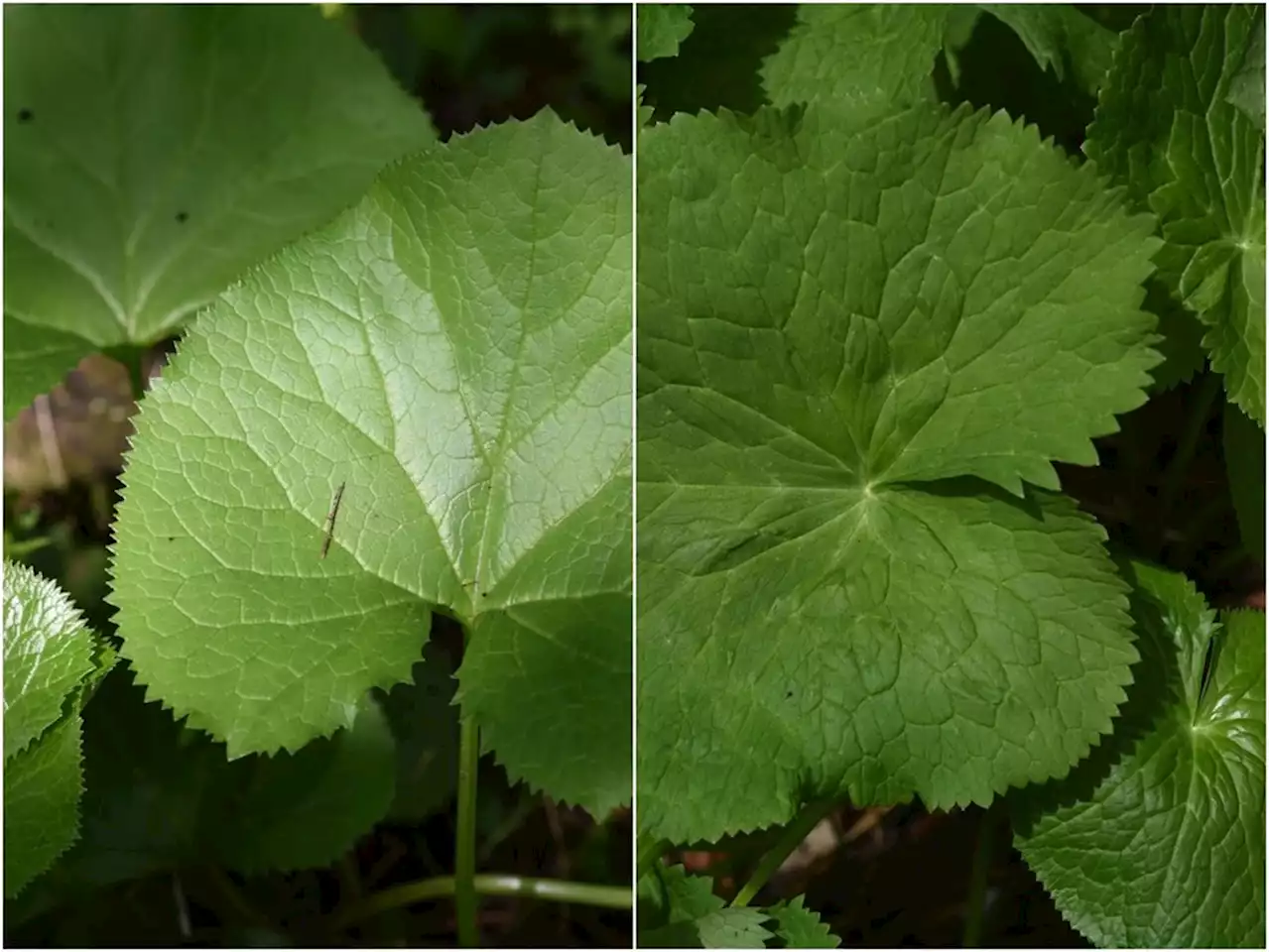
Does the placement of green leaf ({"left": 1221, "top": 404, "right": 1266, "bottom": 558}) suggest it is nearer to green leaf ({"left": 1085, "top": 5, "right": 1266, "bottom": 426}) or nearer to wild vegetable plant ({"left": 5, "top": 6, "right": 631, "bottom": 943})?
green leaf ({"left": 1085, "top": 5, "right": 1266, "bottom": 426})

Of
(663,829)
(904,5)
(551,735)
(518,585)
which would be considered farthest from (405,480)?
(904,5)

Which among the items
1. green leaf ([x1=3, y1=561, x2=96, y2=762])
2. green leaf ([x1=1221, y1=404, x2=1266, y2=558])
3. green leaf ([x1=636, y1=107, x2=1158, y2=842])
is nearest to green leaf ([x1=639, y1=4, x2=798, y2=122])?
green leaf ([x1=636, y1=107, x2=1158, y2=842])

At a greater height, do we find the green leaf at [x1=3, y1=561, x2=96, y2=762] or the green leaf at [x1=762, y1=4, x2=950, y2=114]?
the green leaf at [x1=762, y1=4, x2=950, y2=114]

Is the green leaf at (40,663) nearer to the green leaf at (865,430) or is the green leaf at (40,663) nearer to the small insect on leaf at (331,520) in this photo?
the small insect on leaf at (331,520)

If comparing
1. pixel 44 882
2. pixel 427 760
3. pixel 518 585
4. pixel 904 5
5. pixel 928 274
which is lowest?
pixel 44 882

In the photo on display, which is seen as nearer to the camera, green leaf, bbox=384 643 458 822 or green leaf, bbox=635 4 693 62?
green leaf, bbox=635 4 693 62

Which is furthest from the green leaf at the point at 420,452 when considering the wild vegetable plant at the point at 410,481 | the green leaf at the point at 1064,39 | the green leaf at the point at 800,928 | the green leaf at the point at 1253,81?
the green leaf at the point at 1253,81

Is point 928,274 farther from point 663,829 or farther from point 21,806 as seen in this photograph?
point 21,806
